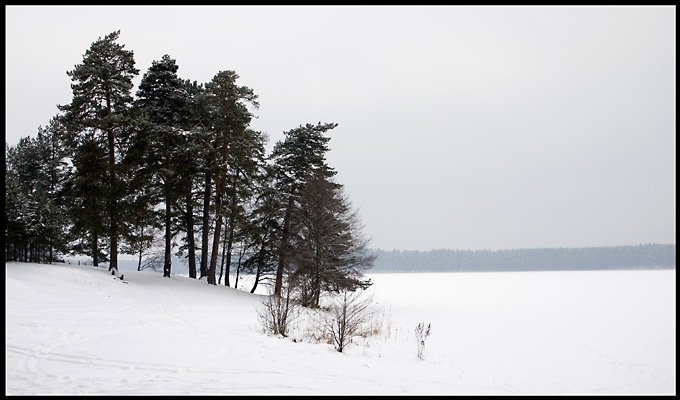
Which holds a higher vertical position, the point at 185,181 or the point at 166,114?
the point at 166,114

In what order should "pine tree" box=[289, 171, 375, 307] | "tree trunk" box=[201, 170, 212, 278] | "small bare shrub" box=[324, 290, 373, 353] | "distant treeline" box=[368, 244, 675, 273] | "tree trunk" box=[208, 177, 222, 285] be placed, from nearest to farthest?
"small bare shrub" box=[324, 290, 373, 353], "pine tree" box=[289, 171, 375, 307], "tree trunk" box=[208, 177, 222, 285], "tree trunk" box=[201, 170, 212, 278], "distant treeline" box=[368, 244, 675, 273]

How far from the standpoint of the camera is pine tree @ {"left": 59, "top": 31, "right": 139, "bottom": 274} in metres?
23.7

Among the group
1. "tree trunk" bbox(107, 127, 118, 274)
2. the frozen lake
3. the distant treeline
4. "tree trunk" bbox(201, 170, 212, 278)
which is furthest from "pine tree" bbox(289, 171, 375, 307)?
the distant treeline

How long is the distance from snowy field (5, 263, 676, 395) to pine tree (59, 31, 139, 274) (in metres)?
4.65

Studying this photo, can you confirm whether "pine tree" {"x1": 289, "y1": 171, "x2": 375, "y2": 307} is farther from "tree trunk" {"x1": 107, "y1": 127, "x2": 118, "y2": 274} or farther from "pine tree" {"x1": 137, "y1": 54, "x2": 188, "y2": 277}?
"tree trunk" {"x1": 107, "y1": 127, "x2": 118, "y2": 274}

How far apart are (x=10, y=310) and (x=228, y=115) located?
17198 millimetres

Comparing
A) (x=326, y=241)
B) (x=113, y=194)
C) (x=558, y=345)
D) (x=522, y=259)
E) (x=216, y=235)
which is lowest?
(x=522, y=259)

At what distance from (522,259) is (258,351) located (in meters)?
156

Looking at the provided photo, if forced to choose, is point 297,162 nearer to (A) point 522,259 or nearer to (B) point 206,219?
(B) point 206,219

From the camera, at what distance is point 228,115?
2752 cm

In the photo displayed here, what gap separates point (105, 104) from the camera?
81.1ft

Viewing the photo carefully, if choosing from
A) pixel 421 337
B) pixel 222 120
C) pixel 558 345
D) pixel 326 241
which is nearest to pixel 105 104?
pixel 222 120

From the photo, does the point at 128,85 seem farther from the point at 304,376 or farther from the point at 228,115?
the point at 304,376
